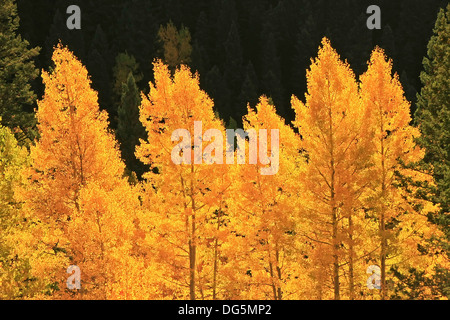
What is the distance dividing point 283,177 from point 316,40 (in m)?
83.4

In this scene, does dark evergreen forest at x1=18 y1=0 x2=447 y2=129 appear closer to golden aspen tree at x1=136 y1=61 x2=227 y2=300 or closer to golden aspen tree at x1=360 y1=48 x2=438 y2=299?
golden aspen tree at x1=136 y1=61 x2=227 y2=300

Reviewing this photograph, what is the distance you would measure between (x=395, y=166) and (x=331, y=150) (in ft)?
14.6

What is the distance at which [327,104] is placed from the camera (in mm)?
23406

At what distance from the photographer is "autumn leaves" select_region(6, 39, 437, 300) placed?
76.9 feet

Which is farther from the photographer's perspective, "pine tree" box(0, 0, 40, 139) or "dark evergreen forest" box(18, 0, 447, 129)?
"dark evergreen forest" box(18, 0, 447, 129)

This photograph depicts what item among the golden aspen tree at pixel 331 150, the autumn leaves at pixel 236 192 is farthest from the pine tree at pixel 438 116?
the golden aspen tree at pixel 331 150

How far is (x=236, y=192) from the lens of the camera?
26391 millimetres

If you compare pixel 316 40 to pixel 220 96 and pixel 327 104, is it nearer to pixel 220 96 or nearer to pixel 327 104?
pixel 220 96

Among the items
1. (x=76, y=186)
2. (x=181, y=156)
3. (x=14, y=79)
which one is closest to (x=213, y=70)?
(x=14, y=79)

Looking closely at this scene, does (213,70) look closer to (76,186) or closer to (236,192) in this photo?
(236,192)

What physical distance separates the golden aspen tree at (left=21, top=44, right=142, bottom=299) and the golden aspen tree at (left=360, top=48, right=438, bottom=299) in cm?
1017

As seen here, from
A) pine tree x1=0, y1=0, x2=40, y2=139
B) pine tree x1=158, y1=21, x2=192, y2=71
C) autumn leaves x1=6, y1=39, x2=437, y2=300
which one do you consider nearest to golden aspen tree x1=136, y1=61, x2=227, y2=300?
autumn leaves x1=6, y1=39, x2=437, y2=300
